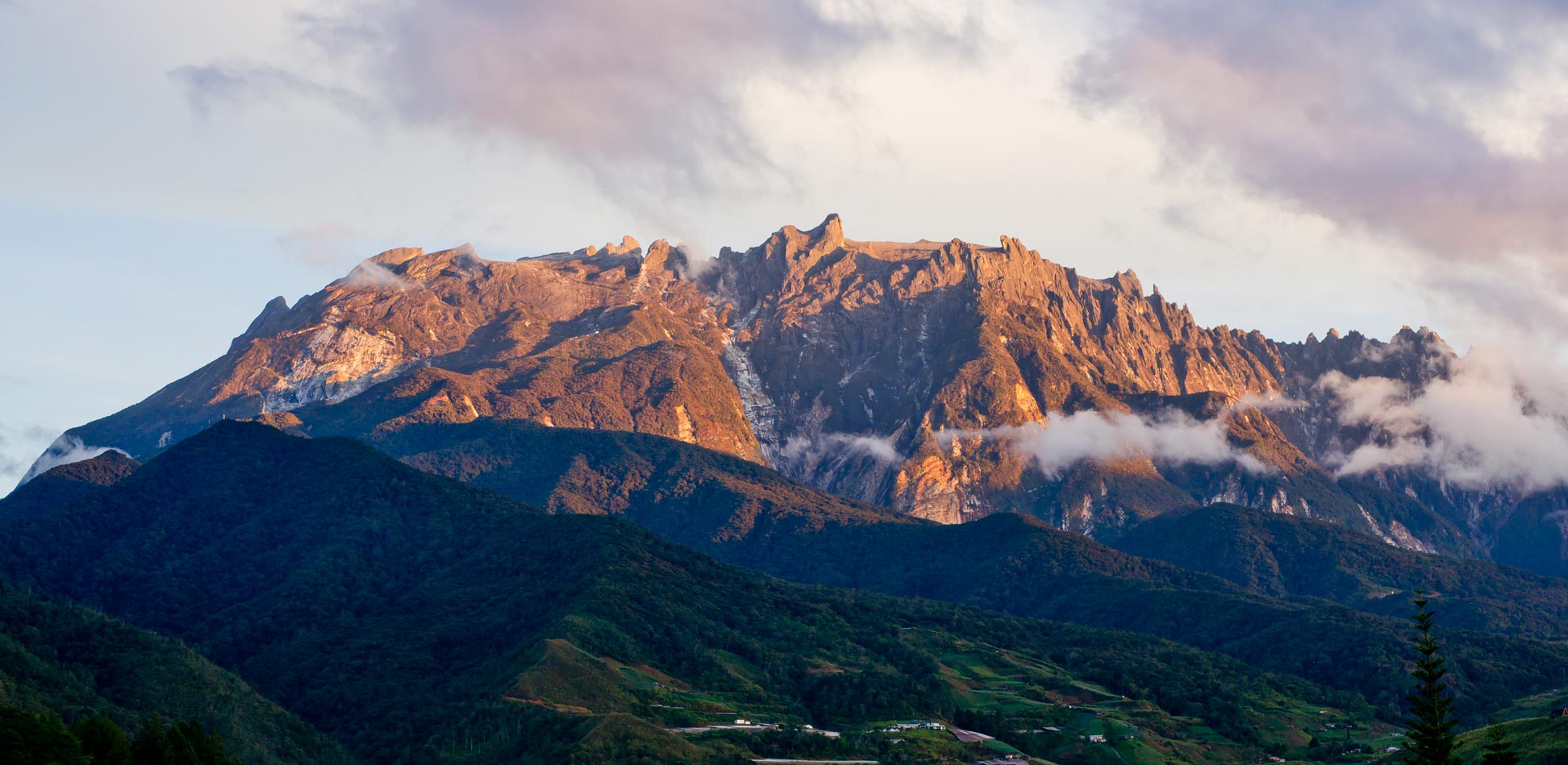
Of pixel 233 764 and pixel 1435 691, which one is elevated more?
pixel 1435 691

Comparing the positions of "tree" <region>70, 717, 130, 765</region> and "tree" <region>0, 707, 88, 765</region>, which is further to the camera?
"tree" <region>70, 717, 130, 765</region>

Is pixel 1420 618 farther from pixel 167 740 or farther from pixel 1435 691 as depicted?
pixel 167 740

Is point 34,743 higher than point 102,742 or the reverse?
the reverse

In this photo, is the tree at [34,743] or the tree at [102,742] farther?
the tree at [102,742]

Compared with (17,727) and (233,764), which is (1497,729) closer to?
(233,764)

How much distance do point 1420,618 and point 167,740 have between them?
423 ft

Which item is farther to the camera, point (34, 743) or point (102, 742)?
point (102, 742)

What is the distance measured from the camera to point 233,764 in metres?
194

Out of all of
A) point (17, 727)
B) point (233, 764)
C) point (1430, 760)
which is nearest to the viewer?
point (1430, 760)

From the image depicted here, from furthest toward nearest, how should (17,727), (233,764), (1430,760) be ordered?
(233,764) → (17,727) → (1430,760)

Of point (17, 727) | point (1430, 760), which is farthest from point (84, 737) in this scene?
point (1430, 760)

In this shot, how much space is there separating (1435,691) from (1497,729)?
10690mm

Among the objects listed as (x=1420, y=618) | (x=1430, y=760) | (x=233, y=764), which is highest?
(x=1420, y=618)

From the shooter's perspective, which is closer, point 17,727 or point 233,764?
point 17,727
